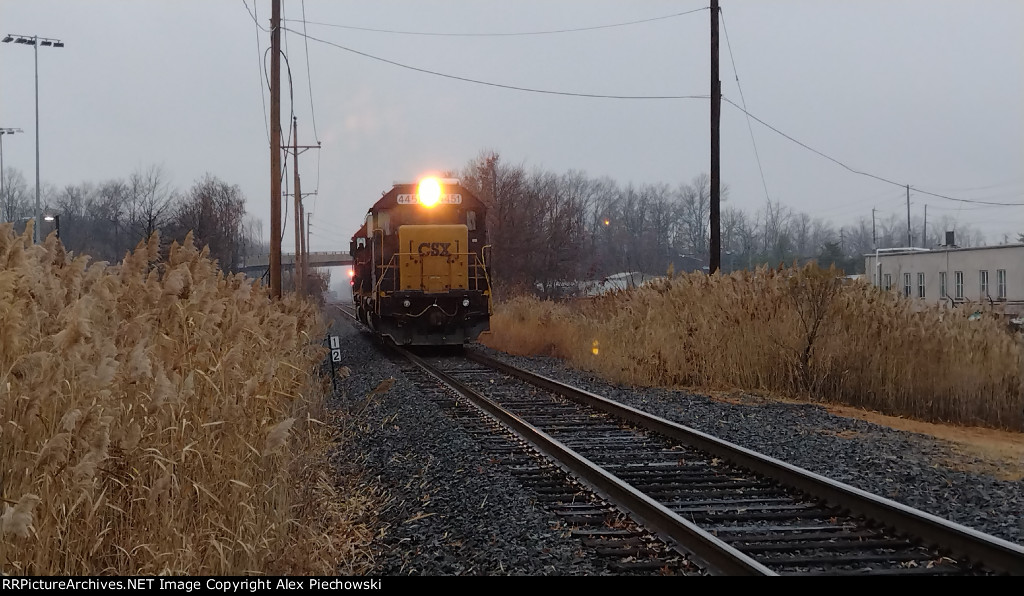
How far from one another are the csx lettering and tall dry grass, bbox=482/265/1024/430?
4.28 meters

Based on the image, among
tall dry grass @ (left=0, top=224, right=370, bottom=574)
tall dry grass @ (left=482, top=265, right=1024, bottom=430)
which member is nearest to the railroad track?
tall dry grass @ (left=0, top=224, right=370, bottom=574)

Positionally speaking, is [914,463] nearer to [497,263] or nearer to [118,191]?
[497,263]

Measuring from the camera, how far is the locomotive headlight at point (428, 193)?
715 inches

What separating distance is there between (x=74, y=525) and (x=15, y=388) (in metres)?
0.71

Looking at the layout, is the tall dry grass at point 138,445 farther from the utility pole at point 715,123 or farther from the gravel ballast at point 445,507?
the utility pole at point 715,123

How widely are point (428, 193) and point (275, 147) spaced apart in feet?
11.6

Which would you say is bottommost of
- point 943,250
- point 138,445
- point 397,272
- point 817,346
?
point 817,346

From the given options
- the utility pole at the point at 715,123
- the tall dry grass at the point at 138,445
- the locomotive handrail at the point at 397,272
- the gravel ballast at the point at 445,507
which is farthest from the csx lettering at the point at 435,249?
the tall dry grass at the point at 138,445

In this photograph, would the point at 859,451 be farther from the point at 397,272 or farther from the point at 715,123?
the point at 397,272

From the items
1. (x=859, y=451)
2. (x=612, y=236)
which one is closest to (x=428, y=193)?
(x=859, y=451)

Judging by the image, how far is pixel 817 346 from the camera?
12016 mm

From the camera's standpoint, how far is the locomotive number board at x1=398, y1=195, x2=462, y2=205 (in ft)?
59.5

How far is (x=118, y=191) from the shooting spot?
5019cm

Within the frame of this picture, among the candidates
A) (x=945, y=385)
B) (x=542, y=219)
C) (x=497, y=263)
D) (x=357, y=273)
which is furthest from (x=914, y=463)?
(x=542, y=219)
